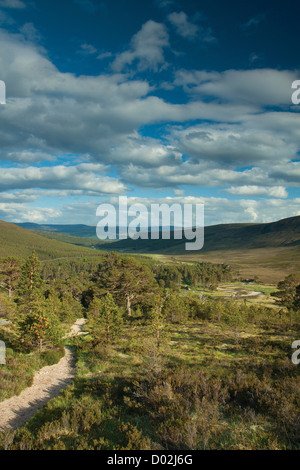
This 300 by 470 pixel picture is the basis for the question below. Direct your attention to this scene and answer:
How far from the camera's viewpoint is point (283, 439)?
27.3 ft

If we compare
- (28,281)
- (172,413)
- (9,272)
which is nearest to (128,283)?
(28,281)

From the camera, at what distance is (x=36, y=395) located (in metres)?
14.8

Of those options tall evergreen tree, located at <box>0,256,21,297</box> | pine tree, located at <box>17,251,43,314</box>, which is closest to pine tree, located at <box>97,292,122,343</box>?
pine tree, located at <box>17,251,43,314</box>

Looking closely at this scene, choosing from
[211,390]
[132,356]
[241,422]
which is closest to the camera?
[241,422]

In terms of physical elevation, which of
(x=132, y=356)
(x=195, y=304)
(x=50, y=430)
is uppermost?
(x=50, y=430)

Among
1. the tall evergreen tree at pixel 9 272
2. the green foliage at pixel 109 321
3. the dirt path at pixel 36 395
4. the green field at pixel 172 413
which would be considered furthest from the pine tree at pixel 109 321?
the tall evergreen tree at pixel 9 272

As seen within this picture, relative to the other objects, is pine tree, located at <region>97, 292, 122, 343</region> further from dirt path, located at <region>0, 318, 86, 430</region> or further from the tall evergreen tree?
the tall evergreen tree

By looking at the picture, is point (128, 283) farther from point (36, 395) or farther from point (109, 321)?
point (36, 395)

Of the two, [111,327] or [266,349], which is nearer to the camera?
[266,349]

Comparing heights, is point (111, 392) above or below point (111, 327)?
above
